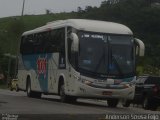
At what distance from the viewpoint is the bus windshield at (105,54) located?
26547mm

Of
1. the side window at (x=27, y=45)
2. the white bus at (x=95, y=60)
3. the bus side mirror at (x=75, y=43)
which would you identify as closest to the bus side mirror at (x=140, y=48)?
the white bus at (x=95, y=60)

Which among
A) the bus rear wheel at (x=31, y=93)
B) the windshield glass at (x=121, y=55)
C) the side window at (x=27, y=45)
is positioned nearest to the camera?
the windshield glass at (x=121, y=55)

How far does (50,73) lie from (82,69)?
400 cm

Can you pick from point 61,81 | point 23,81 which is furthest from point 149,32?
point 61,81

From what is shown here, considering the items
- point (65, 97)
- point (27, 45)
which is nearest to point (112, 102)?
point (65, 97)

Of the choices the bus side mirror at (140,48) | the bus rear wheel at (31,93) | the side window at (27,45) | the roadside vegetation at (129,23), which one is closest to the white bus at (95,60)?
the bus side mirror at (140,48)

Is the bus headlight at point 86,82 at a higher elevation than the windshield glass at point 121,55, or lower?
lower

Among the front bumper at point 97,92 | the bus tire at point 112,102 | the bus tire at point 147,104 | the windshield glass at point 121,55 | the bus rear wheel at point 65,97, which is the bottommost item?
the bus tire at point 147,104

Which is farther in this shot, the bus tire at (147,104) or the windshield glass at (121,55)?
the bus tire at (147,104)

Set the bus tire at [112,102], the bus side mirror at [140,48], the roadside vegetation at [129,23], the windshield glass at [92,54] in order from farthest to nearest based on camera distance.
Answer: the roadside vegetation at [129,23], the bus tire at [112,102], the bus side mirror at [140,48], the windshield glass at [92,54]

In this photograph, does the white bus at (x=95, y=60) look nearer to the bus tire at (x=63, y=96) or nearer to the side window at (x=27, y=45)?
the bus tire at (x=63, y=96)

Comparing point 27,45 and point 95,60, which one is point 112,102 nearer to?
point 95,60

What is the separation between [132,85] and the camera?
2719cm

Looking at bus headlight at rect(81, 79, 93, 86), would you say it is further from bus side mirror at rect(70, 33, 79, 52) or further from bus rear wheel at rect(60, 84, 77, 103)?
bus rear wheel at rect(60, 84, 77, 103)
